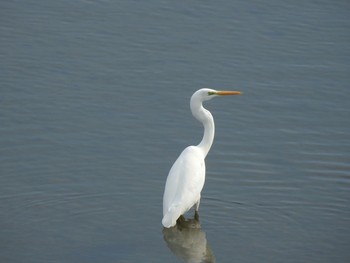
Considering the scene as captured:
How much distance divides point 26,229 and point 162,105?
3.34m

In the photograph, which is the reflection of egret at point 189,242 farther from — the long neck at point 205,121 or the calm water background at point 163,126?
the long neck at point 205,121

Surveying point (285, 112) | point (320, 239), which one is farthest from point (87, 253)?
point (285, 112)

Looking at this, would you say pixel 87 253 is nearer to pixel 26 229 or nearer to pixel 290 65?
pixel 26 229

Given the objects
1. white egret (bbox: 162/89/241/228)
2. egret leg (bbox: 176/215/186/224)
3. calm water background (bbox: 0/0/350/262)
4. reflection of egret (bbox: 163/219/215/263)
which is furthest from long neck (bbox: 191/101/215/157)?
reflection of egret (bbox: 163/219/215/263)

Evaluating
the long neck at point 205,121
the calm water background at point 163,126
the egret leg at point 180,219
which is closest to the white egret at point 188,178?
the long neck at point 205,121

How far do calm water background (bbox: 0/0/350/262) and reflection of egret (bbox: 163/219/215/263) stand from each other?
0.07 meters

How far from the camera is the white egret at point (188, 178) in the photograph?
30.0 ft

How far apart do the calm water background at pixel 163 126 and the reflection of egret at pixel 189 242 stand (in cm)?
7

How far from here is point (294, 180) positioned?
10.4 m

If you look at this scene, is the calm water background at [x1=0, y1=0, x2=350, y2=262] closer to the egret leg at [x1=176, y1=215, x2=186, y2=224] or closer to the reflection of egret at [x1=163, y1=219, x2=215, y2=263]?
the reflection of egret at [x1=163, y1=219, x2=215, y2=263]

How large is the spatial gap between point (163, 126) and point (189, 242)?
2.45 m

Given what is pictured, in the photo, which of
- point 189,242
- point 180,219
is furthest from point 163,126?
point 189,242

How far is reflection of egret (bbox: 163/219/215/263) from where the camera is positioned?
29.2 feet

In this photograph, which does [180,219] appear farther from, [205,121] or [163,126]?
[163,126]
